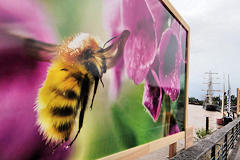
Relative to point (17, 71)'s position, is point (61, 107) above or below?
below

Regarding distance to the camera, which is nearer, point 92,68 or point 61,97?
point 61,97

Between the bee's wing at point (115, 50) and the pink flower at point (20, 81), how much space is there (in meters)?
0.55

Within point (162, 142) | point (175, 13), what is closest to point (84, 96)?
point (162, 142)

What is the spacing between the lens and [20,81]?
34.7 inches

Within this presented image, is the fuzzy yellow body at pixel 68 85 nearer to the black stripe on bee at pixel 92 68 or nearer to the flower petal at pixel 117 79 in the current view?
the black stripe on bee at pixel 92 68

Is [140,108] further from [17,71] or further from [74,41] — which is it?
[17,71]

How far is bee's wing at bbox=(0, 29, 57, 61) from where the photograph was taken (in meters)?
0.84

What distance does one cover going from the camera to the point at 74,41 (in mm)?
1155

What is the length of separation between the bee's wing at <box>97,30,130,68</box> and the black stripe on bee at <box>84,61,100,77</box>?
5.9 inches

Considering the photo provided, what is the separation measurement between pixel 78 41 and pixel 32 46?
1.08 ft

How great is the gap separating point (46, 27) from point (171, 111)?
89.7 inches

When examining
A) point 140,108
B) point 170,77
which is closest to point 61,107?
point 140,108

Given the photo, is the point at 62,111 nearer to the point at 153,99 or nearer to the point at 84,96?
the point at 84,96

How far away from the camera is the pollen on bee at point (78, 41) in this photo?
1.14 meters
